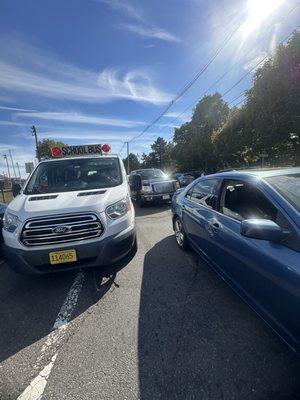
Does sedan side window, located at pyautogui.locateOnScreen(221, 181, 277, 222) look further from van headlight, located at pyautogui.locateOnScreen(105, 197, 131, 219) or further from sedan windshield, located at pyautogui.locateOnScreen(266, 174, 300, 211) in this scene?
van headlight, located at pyautogui.locateOnScreen(105, 197, 131, 219)

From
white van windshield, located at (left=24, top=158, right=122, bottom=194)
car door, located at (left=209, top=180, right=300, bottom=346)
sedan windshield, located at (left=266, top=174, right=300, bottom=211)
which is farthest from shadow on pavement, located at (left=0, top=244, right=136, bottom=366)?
sedan windshield, located at (left=266, top=174, right=300, bottom=211)

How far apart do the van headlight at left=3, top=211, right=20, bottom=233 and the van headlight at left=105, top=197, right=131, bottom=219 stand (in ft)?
3.94

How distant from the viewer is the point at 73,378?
2.13 metres

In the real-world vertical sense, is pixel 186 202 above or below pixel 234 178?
below

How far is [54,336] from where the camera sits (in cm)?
269

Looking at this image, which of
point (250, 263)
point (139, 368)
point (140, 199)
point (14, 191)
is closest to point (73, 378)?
point (139, 368)

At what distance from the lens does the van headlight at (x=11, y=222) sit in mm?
3383

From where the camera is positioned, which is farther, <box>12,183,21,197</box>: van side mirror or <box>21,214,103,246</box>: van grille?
<box>12,183,21,197</box>: van side mirror

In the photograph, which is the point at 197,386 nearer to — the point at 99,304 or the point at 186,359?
the point at 186,359

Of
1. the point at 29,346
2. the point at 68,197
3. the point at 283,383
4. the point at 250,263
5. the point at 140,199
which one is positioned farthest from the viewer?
the point at 140,199

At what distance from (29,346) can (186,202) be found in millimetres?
3132

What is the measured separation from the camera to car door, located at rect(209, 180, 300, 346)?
6.09ft

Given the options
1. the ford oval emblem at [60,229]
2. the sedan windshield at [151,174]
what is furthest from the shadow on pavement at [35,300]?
the sedan windshield at [151,174]

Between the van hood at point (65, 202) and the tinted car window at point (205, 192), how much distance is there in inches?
47.7
